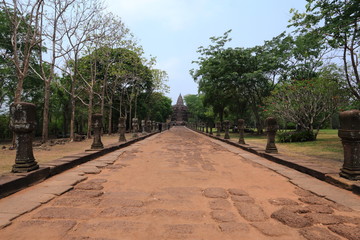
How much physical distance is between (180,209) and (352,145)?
3.45 meters

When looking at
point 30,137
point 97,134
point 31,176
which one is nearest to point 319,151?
point 97,134

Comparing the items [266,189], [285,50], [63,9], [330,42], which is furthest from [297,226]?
[285,50]

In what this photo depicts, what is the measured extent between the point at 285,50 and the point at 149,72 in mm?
14540

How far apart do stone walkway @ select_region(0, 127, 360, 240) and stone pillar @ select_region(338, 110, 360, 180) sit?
50 centimetres

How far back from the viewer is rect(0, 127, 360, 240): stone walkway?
7.33 ft

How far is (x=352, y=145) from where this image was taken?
405cm

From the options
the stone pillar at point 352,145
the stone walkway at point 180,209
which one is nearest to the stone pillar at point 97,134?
the stone walkway at point 180,209

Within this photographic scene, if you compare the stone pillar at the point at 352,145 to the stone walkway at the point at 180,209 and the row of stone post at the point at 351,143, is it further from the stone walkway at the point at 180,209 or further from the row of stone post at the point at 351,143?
the stone walkway at the point at 180,209

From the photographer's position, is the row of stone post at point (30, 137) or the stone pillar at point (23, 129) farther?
the stone pillar at point (23, 129)

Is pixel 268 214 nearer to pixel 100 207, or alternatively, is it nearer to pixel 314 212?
pixel 314 212

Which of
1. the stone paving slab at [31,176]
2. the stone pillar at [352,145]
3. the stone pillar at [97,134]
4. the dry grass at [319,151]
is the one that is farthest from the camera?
the stone pillar at [97,134]

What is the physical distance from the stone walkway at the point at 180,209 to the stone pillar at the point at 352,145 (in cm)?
50

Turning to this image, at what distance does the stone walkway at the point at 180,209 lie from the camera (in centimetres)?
223

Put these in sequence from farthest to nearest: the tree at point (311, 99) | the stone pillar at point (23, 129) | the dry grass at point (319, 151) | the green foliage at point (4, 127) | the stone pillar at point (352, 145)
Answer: the green foliage at point (4, 127), the tree at point (311, 99), the dry grass at point (319, 151), the stone pillar at point (23, 129), the stone pillar at point (352, 145)
